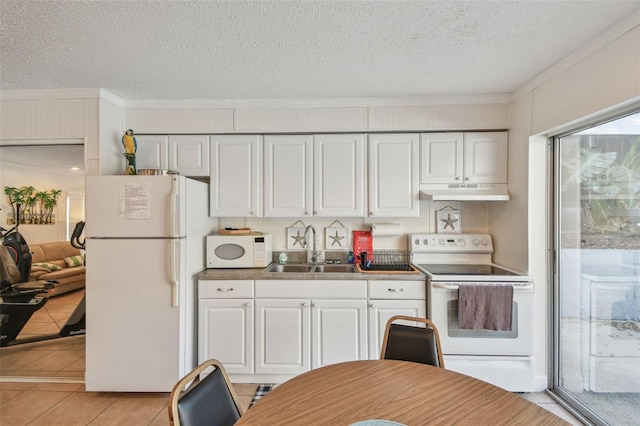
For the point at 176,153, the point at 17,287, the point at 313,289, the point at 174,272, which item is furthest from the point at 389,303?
the point at 17,287

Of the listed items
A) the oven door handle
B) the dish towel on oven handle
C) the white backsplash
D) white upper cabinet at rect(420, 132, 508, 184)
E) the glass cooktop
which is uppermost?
white upper cabinet at rect(420, 132, 508, 184)

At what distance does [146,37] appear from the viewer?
1729 millimetres

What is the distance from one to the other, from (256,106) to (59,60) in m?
1.37

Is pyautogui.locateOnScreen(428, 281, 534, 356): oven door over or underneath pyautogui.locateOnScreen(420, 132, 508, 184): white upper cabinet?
underneath

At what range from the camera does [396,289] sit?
2.39 metres

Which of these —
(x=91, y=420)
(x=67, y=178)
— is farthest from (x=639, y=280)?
(x=67, y=178)

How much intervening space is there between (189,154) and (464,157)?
99.7 inches

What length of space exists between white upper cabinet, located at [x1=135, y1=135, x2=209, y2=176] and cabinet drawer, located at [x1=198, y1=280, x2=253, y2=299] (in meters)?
1.01

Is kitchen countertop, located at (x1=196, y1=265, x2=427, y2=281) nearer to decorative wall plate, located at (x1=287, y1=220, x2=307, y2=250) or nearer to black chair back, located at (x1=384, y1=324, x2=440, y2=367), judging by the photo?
decorative wall plate, located at (x1=287, y1=220, x2=307, y2=250)

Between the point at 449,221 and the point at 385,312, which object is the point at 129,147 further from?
the point at 449,221

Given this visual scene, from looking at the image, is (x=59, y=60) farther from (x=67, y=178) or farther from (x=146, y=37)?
(x=67, y=178)

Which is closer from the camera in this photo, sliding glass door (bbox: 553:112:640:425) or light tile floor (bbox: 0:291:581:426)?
sliding glass door (bbox: 553:112:640:425)

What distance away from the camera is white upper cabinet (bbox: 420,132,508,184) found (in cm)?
265

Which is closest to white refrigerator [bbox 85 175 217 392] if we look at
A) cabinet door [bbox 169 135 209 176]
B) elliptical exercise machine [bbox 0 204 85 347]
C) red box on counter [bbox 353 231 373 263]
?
cabinet door [bbox 169 135 209 176]
